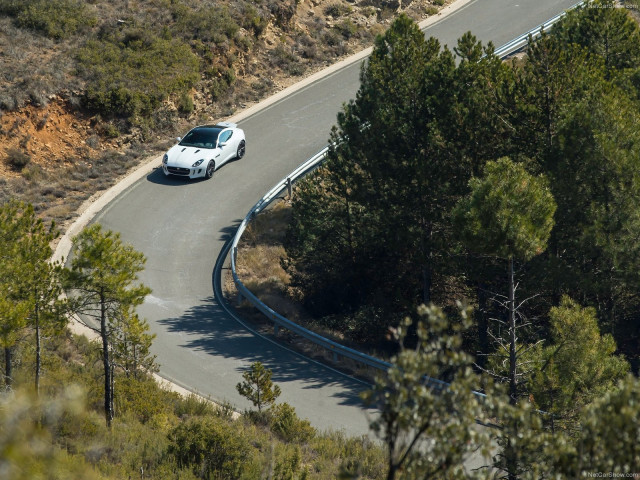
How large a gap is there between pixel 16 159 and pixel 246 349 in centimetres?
1330

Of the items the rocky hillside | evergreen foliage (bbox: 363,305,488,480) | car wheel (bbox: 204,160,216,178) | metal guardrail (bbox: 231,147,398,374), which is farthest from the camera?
car wheel (bbox: 204,160,216,178)

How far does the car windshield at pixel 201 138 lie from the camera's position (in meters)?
30.5

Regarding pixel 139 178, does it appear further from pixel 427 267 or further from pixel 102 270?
pixel 102 270

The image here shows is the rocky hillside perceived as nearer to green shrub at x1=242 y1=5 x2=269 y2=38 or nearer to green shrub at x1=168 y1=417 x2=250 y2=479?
green shrub at x1=242 y1=5 x2=269 y2=38

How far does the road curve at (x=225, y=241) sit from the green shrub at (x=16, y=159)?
389 centimetres

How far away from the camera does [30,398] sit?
499cm

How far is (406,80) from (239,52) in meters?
17.7

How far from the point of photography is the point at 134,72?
33594mm

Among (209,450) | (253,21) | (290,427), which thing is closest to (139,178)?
(253,21)

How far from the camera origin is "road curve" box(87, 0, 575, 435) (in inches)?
779

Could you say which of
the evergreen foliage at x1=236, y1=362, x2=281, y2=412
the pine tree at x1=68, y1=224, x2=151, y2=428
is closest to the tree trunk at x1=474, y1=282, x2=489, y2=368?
the evergreen foliage at x1=236, y1=362, x2=281, y2=412

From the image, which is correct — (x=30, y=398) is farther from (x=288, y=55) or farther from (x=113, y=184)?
(x=288, y=55)

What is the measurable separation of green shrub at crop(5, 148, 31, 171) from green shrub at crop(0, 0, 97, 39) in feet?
24.1

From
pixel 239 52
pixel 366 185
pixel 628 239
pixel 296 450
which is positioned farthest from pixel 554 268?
pixel 239 52
